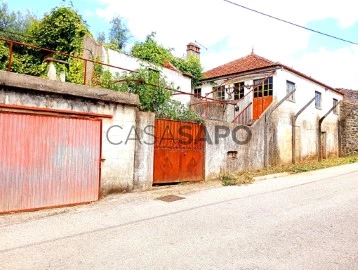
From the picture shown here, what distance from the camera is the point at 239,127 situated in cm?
1302

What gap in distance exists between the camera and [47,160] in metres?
7.12

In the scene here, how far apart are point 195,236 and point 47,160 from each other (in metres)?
4.36

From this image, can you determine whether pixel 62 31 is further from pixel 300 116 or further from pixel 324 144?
pixel 324 144

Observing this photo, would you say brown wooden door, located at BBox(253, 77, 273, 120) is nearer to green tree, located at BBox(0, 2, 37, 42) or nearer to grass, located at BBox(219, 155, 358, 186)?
grass, located at BBox(219, 155, 358, 186)

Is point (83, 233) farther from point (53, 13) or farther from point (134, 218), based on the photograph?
point (53, 13)

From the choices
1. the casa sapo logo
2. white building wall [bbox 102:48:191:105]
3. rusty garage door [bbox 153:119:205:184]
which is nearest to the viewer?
the casa sapo logo

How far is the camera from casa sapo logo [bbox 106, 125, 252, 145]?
8.67 meters

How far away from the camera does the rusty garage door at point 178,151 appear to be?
9.88m

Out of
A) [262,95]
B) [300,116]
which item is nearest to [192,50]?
[262,95]

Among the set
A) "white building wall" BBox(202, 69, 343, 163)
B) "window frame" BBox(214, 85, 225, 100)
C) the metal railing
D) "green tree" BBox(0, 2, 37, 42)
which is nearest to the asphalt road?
the metal railing

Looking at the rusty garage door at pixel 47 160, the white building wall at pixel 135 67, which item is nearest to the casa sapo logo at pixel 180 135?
the rusty garage door at pixel 47 160

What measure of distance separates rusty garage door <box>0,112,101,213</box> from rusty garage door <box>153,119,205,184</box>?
2434 millimetres

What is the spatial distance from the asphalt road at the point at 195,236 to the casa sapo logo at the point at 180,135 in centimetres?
211

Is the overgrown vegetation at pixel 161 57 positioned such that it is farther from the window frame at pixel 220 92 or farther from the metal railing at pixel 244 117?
the metal railing at pixel 244 117
